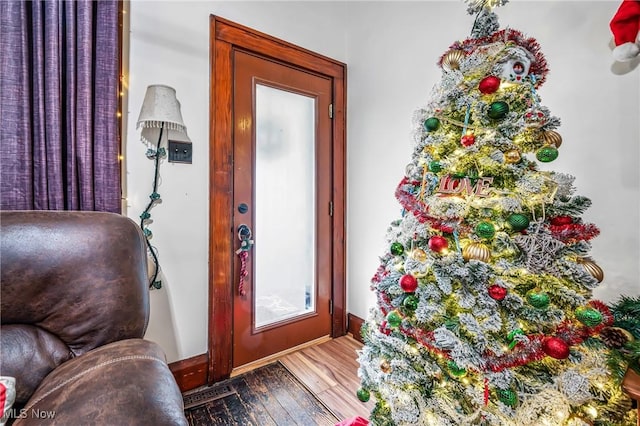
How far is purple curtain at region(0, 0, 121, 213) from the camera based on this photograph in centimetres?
111

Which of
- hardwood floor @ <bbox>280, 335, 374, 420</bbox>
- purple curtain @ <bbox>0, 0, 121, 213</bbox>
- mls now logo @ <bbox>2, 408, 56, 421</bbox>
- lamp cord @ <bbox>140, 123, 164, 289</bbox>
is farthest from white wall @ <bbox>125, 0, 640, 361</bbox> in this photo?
mls now logo @ <bbox>2, 408, 56, 421</bbox>

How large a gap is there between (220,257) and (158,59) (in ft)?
3.75

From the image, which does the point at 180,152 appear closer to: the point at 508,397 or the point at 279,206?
the point at 279,206

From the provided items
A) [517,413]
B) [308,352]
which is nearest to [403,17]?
[517,413]

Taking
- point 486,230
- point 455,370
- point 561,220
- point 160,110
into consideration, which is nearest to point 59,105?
point 160,110

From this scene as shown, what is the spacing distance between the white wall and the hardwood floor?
1.03ft

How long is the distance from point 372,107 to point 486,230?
4.60ft

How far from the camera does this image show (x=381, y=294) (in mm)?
1067

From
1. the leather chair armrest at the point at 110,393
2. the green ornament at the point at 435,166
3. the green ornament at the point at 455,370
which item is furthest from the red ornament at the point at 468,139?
the leather chair armrest at the point at 110,393

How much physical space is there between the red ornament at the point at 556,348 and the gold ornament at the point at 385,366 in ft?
1.59

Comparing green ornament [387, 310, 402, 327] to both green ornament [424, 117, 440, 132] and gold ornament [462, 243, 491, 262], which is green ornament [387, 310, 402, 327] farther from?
green ornament [424, 117, 440, 132]

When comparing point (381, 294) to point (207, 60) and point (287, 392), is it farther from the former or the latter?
point (207, 60)

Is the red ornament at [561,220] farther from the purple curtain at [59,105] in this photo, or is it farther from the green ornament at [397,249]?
the purple curtain at [59,105]

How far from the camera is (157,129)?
1.47 metres
